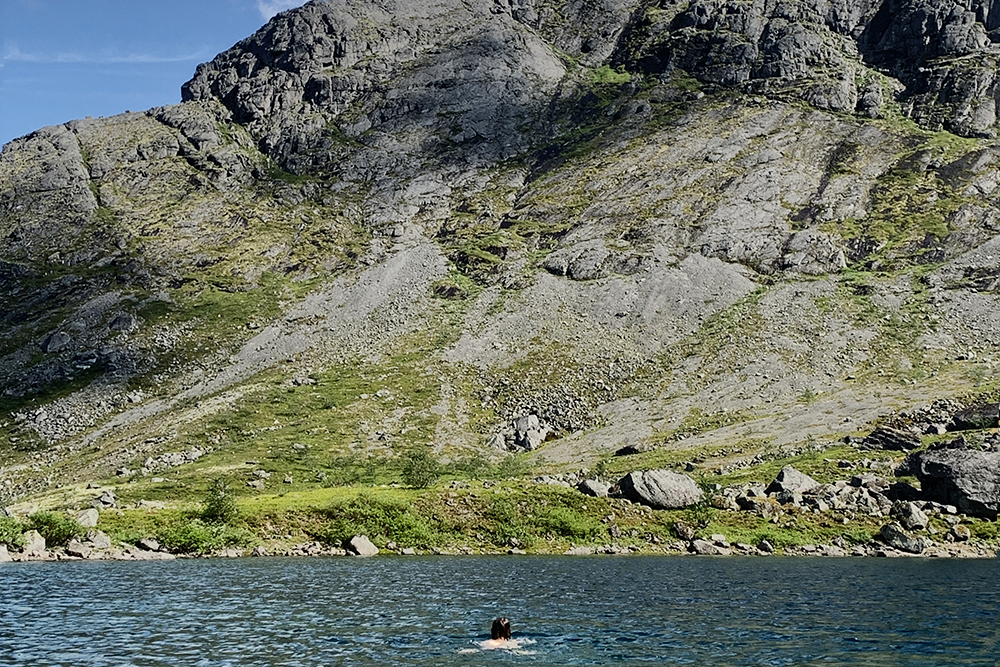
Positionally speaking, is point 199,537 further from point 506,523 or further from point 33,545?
point 506,523

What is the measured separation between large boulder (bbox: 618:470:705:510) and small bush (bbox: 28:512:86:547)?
63.8 metres

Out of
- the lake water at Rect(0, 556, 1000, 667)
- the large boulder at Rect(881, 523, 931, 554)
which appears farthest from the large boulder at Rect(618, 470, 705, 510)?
the lake water at Rect(0, 556, 1000, 667)

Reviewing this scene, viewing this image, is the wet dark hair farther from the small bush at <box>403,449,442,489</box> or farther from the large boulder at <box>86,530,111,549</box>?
the small bush at <box>403,449,442,489</box>

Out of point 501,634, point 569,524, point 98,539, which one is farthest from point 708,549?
point 98,539

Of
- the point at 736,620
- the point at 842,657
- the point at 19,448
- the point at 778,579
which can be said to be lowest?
the point at 19,448

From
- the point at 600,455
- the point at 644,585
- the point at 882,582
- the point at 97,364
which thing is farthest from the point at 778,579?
the point at 97,364

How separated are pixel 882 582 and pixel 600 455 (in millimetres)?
86682

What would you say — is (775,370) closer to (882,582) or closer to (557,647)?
(882,582)

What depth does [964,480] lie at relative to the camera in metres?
97.7

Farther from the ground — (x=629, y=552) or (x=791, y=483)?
(x=791, y=483)

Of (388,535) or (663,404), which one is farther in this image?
(663,404)

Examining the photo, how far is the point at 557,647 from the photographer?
35625mm

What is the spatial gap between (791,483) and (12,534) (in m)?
92.5

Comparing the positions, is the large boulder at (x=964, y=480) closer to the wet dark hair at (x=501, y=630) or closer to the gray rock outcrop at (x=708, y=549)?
the gray rock outcrop at (x=708, y=549)
